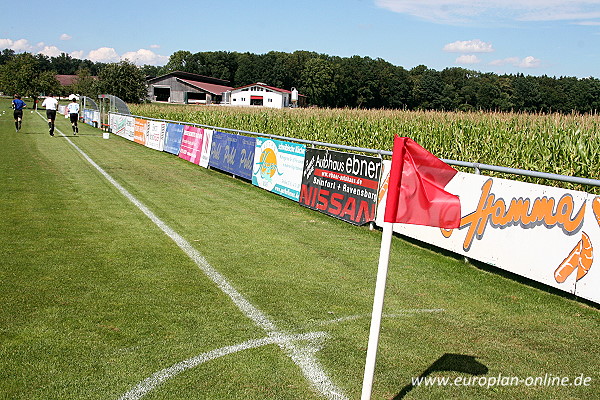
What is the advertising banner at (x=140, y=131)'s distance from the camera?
30228 millimetres

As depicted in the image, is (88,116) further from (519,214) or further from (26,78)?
(519,214)

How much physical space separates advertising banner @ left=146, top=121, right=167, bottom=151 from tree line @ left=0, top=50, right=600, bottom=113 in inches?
365

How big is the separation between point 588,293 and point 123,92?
83530mm

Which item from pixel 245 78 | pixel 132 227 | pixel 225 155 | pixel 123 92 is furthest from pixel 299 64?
pixel 132 227

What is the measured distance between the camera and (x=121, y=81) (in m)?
83.2

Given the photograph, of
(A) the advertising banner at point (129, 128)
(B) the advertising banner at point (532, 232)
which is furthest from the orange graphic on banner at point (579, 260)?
(A) the advertising banner at point (129, 128)

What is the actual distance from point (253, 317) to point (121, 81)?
83452 mm

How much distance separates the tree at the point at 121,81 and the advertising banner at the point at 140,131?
177 ft

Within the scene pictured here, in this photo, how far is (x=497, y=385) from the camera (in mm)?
4469

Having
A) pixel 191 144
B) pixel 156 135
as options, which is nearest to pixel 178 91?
pixel 156 135

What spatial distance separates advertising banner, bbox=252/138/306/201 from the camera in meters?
13.9

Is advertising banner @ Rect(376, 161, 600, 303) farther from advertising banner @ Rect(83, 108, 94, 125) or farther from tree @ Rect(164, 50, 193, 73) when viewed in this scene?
tree @ Rect(164, 50, 193, 73)

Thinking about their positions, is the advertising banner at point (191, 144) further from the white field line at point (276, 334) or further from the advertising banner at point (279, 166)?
the white field line at point (276, 334)

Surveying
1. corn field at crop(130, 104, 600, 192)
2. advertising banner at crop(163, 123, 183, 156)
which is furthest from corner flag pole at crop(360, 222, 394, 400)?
advertising banner at crop(163, 123, 183, 156)
